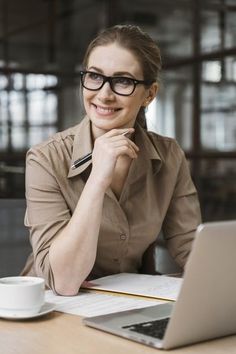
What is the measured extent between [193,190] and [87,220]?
55cm

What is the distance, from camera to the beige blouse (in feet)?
5.54

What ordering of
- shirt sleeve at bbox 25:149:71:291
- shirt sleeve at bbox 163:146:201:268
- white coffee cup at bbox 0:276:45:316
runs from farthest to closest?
shirt sleeve at bbox 163:146:201:268, shirt sleeve at bbox 25:149:71:291, white coffee cup at bbox 0:276:45:316

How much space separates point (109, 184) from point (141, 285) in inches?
10.1

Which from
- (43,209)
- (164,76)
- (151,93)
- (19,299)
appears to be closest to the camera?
(19,299)

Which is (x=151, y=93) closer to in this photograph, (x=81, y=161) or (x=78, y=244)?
(x=81, y=161)

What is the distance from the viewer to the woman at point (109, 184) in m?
1.59

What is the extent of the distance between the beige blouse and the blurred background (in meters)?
2.39

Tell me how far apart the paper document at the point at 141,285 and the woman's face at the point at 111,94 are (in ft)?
1.33

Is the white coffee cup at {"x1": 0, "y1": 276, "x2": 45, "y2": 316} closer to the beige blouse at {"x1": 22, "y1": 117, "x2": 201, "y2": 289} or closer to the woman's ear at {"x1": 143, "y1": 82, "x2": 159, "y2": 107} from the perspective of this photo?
the beige blouse at {"x1": 22, "y1": 117, "x2": 201, "y2": 289}

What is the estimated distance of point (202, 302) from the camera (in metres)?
1.11

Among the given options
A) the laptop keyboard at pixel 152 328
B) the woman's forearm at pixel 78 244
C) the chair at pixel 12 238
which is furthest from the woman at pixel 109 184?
the laptop keyboard at pixel 152 328

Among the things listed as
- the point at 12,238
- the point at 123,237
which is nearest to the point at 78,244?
the point at 123,237

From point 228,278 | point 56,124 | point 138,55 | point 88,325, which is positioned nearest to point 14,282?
point 88,325

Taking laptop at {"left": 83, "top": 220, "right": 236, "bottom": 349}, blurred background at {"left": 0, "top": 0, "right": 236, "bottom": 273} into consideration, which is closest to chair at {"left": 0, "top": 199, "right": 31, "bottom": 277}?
laptop at {"left": 83, "top": 220, "right": 236, "bottom": 349}
